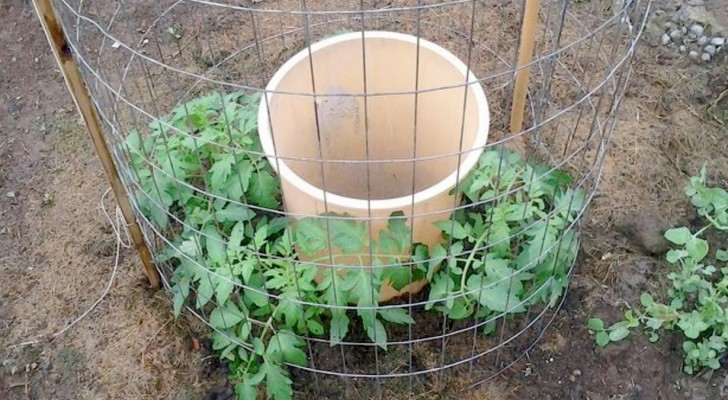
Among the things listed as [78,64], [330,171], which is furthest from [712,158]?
[78,64]

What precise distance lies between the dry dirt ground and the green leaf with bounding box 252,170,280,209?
31cm

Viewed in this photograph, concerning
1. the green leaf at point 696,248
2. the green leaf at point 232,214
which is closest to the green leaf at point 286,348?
the green leaf at point 232,214

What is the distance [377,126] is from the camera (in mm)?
1551

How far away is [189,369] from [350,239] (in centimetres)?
48

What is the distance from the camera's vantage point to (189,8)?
2004 mm

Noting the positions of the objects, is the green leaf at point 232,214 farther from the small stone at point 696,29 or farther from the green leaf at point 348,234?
the small stone at point 696,29

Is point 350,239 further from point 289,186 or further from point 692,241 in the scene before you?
point 692,241

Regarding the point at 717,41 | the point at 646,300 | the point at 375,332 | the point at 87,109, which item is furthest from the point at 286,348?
the point at 717,41

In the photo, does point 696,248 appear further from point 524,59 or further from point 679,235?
point 524,59

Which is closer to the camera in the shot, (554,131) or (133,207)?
(133,207)

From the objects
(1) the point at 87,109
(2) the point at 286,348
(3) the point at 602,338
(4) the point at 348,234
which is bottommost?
(3) the point at 602,338

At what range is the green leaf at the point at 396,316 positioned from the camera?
1.26 m

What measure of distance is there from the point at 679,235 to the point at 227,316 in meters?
0.90

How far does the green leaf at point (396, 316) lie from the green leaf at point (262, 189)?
Result: 0.31 m
